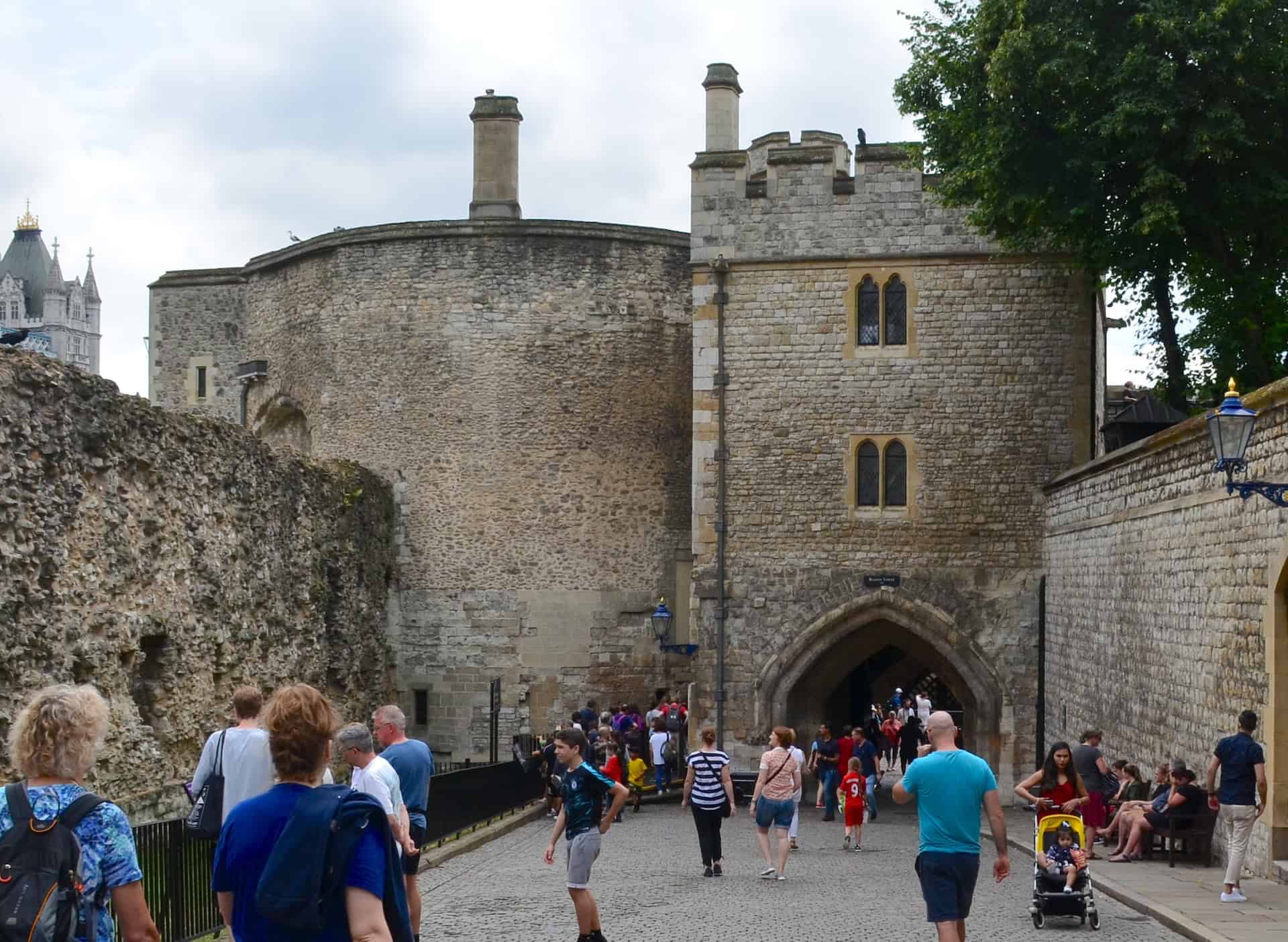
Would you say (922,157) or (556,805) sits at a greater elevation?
(922,157)

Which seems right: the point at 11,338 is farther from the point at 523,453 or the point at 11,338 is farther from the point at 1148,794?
the point at 523,453

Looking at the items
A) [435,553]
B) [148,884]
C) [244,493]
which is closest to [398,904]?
[148,884]

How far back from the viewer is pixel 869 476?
24.0 metres

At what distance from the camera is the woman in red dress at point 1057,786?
11273 mm

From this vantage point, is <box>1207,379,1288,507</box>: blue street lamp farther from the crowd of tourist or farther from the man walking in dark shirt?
the man walking in dark shirt

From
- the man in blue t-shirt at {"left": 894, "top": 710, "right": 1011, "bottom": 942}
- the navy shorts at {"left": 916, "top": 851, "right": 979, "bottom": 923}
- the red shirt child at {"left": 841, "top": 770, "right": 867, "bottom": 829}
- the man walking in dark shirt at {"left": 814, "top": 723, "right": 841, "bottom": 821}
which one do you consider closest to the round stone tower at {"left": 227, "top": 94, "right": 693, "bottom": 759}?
the man walking in dark shirt at {"left": 814, "top": 723, "right": 841, "bottom": 821}

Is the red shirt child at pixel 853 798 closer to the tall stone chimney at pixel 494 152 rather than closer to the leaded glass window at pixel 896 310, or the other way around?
the leaded glass window at pixel 896 310

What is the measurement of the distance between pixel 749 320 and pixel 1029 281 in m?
3.70

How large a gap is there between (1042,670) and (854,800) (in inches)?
291

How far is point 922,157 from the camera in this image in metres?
23.0

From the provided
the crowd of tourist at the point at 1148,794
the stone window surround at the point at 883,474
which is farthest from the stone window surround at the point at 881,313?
the crowd of tourist at the point at 1148,794

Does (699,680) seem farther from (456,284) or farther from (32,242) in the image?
(32,242)

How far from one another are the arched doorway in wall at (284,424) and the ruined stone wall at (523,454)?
2.05 m

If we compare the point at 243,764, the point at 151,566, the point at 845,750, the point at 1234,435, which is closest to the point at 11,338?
the point at 151,566
